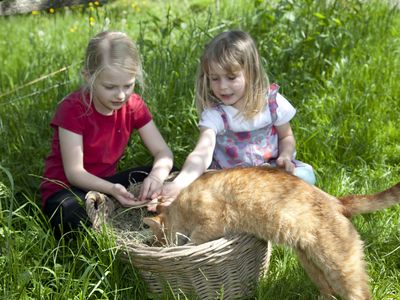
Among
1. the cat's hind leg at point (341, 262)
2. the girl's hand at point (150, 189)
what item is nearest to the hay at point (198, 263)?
the girl's hand at point (150, 189)

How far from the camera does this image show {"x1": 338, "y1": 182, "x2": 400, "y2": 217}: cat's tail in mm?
2703

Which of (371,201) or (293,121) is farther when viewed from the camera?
(293,121)

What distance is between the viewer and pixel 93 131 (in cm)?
349

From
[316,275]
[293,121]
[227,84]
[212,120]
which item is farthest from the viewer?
[293,121]

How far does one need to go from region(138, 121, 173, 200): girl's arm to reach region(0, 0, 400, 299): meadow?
1.21 ft

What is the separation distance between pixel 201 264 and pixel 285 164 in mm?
934

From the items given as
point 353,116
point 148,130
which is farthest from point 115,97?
point 353,116

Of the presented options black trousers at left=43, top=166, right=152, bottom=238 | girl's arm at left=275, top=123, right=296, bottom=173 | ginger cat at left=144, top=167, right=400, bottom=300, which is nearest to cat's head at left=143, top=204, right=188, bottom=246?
ginger cat at left=144, top=167, right=400, bottom=300

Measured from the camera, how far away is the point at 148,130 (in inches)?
146

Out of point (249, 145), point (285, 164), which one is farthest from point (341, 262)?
point (249, 145)

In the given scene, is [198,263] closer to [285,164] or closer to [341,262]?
[341,262]

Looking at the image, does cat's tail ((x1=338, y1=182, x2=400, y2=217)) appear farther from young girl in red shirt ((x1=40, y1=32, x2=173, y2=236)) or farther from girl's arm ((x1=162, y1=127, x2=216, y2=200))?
young girl in red shirt ((x1=40, y1=32, x2=173, y2=236))

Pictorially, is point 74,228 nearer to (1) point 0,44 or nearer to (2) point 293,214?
(2) point 293,214

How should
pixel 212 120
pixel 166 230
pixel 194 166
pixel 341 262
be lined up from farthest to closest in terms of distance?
pixel 212 120, pixel 194 166, pixel 166 230, pixel 341 262
